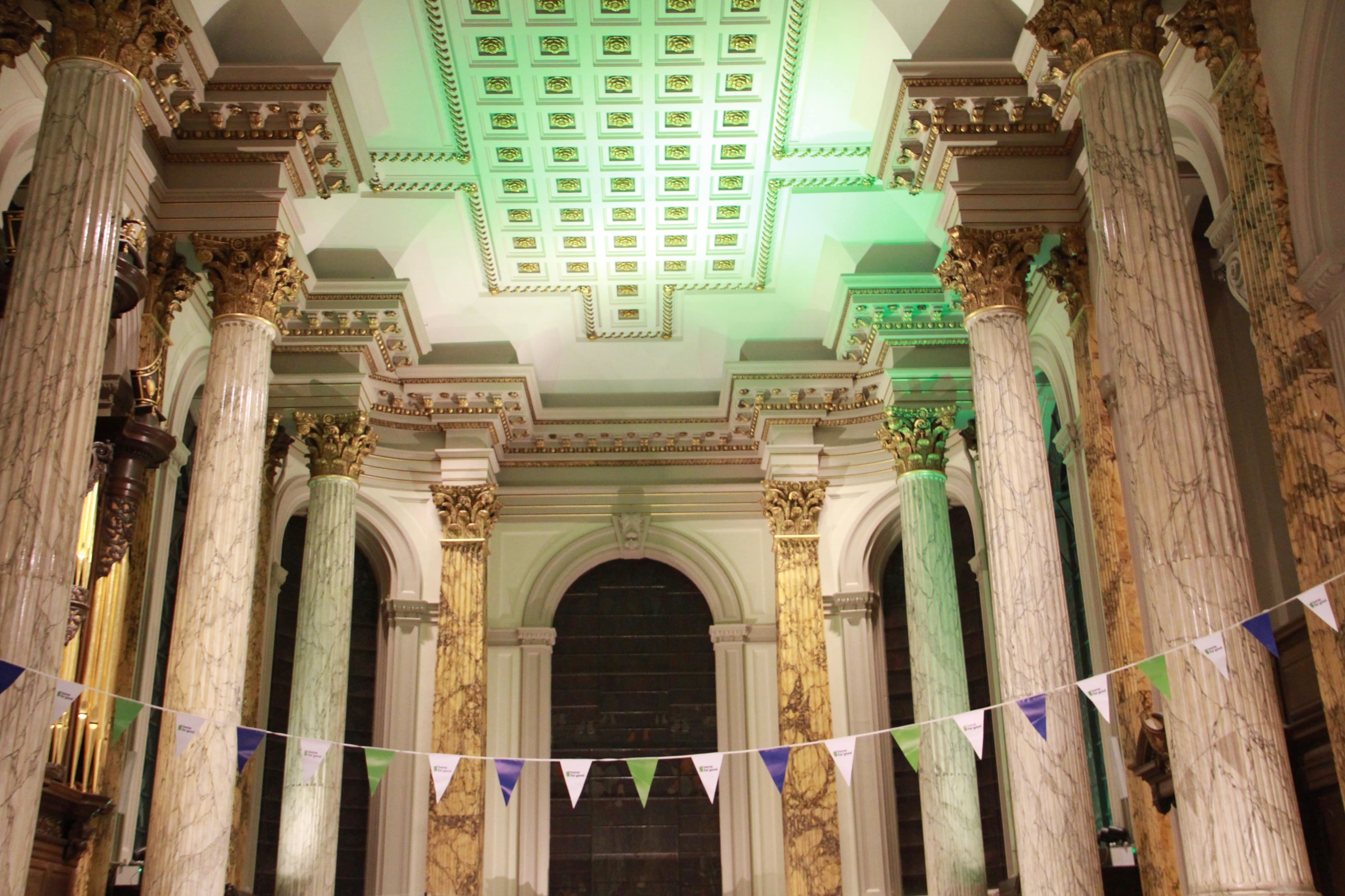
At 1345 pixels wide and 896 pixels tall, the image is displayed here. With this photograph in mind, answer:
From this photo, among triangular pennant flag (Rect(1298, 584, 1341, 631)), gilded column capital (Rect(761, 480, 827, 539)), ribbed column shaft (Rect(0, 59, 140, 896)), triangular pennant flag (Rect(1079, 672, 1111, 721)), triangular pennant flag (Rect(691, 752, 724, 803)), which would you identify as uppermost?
gilded column capital (Rect(761, 480, 827, 539))

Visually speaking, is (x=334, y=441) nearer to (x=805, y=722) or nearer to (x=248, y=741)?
(x=248, y=741)

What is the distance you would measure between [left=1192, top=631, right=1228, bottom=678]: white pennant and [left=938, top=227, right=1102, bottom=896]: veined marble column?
112 inches

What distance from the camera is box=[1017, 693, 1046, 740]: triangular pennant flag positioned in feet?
32.2

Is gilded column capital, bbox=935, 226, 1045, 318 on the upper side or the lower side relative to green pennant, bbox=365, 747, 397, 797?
upper

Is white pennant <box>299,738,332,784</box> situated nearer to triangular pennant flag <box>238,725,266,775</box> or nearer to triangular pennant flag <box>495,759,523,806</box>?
triangular pennant flag <box>238,725,266,775</box>

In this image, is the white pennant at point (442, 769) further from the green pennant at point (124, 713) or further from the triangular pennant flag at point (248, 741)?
the green pennant at point (124, 713)

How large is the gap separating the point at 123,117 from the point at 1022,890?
28.0 ft

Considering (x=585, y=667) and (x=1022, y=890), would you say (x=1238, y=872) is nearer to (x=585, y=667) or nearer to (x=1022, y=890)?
(x=1022, y=890)

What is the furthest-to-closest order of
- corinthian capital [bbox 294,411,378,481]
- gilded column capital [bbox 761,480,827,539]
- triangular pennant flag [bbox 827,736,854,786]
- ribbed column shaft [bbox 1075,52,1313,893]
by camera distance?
gilded column capital [bbox 761,480,827,539] → corinthian capital [bbox 294,411,378,481] → triangular pennant flag [bbox 827,736,854,786] → ribbed column shaft [bbox 1075,52,1313,893]

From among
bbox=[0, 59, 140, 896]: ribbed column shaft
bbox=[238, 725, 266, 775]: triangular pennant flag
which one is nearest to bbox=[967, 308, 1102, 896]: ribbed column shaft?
bbox=[238, 725, 266, 775]: triangular pennant flag

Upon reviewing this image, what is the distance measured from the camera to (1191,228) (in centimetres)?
1190

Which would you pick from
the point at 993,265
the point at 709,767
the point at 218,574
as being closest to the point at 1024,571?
the point at 993,265

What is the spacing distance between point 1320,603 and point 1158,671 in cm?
98

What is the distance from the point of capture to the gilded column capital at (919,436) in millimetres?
15812
